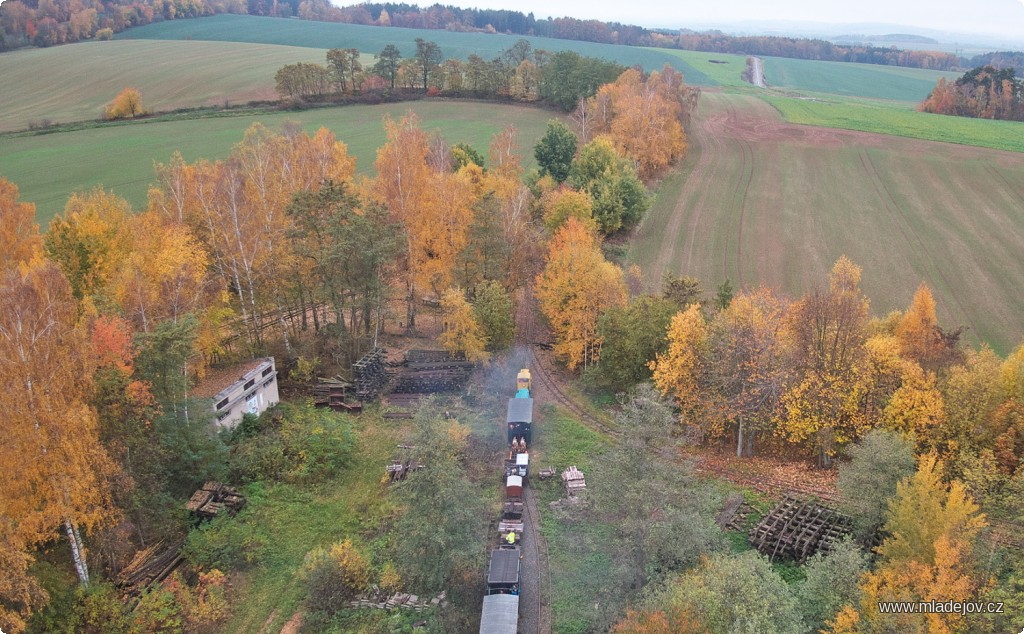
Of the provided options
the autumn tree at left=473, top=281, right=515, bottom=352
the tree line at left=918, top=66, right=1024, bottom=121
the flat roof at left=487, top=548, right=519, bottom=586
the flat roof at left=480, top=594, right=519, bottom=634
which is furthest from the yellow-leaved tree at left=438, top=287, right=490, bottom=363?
the tree line at left=918, top=66, right=1024, bottom=121

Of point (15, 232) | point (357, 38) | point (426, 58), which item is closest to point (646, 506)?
point (15, 232)

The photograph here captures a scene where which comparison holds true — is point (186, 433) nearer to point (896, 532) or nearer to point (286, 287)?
point (286, 287)

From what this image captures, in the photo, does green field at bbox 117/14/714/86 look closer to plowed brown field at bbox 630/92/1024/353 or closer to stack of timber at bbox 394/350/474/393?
plowed brown field at bbox 630/92/1024/353

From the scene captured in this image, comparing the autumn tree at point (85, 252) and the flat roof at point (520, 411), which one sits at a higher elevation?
the autumn tree at point (85, 252)

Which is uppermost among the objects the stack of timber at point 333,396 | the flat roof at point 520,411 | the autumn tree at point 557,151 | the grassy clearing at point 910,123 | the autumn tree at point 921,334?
the grassy clearing at point 910,123

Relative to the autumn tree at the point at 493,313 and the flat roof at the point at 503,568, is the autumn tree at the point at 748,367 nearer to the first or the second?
the autumn tree at the point at 493,313

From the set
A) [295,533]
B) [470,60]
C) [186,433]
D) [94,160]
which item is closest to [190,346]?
[186,433]

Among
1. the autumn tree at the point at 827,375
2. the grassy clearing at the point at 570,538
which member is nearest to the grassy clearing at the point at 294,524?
the grassy clearing at the point at 570,538
